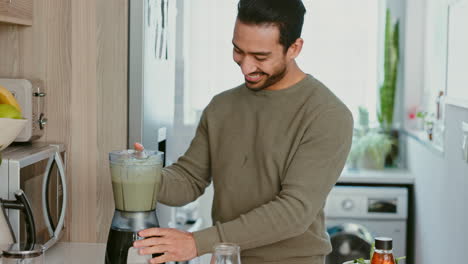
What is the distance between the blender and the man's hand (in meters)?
0.03

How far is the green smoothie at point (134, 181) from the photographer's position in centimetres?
158

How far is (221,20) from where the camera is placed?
470 cm

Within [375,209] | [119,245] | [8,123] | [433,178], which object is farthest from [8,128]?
[375,209]

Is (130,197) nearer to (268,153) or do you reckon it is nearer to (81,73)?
(268,153)

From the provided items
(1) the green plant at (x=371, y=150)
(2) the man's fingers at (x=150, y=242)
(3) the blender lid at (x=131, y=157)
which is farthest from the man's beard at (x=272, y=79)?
(1) the green plant at (x=371, y=150)

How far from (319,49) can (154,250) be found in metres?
3.29

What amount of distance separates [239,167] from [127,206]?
448 mm

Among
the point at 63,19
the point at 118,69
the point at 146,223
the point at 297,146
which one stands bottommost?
the point at 146,223

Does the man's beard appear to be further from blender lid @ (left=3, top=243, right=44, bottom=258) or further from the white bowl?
blender lid @ (left=3, top=243, right=44, bottom=258)

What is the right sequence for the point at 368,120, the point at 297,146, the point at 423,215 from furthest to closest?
the point at 368,120
the point at 423,215
the point at 297,146

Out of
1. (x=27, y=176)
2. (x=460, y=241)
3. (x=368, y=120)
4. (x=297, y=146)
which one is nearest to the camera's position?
(x=297, y=146)

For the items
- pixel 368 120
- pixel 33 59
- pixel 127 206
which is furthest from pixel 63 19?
pixel 368 120

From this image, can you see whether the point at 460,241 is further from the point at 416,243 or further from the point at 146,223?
the point at 146,223

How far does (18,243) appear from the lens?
5.25ft
